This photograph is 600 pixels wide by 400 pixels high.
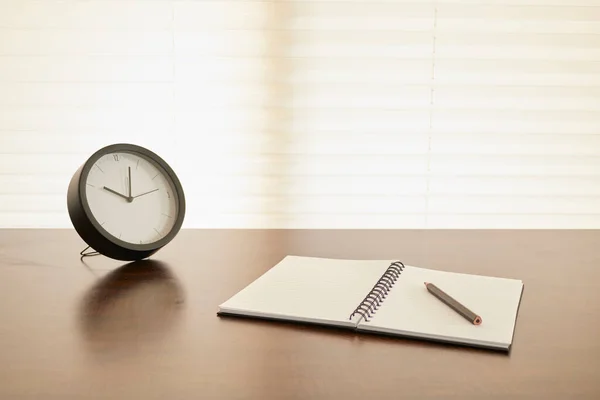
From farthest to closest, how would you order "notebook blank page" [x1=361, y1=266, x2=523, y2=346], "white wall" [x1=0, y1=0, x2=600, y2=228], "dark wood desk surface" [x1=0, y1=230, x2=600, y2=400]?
1. "white wall" [x1=0, y1=0, x2=600, y2=228]
2. "notebook blank page" [x1=361, y1=266, x2=523, y2=346]
3. "dark wood desk surface" [x1=0, y1=230, x2=600, y2=400]

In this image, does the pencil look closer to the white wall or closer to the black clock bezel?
the black clock bezel

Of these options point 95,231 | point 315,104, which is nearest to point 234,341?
point 95,231

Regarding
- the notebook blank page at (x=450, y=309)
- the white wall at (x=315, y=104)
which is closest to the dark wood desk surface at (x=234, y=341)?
the notebook blank page at (x=450, y=309)

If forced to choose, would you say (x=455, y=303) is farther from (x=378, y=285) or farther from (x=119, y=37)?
(x=119, y=37)

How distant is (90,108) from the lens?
7.63ft

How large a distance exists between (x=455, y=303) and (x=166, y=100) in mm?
1642

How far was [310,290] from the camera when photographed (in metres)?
0.97

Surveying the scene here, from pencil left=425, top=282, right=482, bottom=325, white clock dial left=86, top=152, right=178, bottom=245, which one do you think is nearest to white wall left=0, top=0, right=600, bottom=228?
white clock dial left=86, top=152, right=178, bottom=245

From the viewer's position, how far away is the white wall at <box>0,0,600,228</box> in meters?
2.30

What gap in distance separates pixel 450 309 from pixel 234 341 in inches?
11.1

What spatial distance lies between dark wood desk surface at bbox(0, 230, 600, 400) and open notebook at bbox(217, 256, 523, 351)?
2cm

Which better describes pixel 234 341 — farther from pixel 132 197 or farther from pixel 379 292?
pixel 132 197

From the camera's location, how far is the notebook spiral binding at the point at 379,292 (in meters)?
0.86

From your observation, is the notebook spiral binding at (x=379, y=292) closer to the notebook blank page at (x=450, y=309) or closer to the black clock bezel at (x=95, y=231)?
the notebook blank page at (x=450, y=309)
